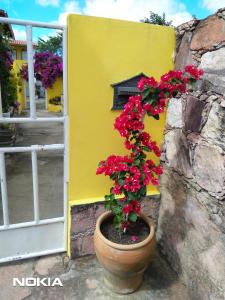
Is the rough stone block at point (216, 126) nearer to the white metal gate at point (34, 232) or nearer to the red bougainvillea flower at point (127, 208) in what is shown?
the red bougainvillea flower at point (127, 208)

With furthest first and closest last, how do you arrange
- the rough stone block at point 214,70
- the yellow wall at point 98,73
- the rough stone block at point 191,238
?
the yellow wall at point 98,73, the rough stone block at point 191,238, the rough stone block at point 214,70

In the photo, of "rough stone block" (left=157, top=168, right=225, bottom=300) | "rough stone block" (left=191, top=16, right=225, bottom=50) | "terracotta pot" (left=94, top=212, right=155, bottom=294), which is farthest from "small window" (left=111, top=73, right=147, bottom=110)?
"terracotta pot" (left=94, top=212, right=155, bottom=294)

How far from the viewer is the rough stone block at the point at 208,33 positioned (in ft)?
4.90

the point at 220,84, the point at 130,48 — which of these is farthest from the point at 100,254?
the point at 130,48

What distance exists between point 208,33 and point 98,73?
2.44ft

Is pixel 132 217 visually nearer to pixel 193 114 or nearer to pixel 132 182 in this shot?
pixel 132 182

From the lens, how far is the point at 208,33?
5.22ft

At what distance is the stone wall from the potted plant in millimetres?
167

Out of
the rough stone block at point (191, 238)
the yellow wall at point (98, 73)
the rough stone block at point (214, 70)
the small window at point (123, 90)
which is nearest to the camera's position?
the rough stone block at point (214, 70)

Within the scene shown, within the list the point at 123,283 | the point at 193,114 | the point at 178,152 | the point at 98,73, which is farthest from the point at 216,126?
the point at 123,283

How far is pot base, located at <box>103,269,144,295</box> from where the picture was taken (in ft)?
5.86

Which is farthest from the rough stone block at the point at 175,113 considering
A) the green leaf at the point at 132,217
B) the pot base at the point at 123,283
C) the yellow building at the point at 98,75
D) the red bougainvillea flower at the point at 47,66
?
the red bougainvillea flower at the point at 47,66

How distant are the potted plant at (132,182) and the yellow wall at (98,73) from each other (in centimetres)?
25

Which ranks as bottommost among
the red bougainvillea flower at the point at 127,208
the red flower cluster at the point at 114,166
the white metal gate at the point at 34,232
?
the white metal gate at the point at 34,232
